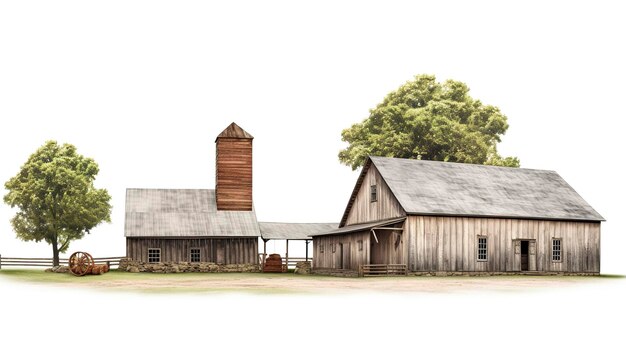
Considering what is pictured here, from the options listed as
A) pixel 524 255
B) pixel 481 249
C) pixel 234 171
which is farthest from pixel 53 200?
pixel 524 255

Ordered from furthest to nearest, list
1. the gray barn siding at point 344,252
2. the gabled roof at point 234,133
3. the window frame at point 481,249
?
1. the gabled roof at point 234,133
2. the window frame at point 481,249
3. the gray barn siding at point 344,252

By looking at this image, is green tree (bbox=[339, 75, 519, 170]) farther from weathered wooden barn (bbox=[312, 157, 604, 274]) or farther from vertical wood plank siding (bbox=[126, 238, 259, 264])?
vertical wood plank siding (bbox=[126, 238, 259, 264])

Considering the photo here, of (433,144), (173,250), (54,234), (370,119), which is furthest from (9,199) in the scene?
(433,144)

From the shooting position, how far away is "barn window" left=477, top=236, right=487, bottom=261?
43284mm

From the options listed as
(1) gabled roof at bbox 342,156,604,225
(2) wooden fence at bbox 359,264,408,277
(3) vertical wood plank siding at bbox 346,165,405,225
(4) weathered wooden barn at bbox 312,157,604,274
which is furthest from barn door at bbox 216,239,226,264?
(2) wooden fence at bbox 359,264,408,277

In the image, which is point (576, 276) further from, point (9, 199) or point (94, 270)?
point (9, 199)

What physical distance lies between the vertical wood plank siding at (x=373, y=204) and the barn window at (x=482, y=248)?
511 centimetres

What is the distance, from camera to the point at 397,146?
60469 mm

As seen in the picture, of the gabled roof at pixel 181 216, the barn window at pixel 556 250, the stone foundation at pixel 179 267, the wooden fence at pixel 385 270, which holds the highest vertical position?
the gabled roof at pixel 181 216

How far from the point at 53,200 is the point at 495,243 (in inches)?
1255

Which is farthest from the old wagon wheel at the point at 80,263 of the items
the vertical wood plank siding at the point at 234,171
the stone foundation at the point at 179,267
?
the vertical wood plank siding at the point at 234,171

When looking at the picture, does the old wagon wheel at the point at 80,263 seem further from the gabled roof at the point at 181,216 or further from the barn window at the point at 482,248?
the barn window at the point at 482,248

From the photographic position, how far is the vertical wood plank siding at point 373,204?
43828mm

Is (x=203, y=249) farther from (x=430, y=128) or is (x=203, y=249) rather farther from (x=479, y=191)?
(x=430, y=128)
